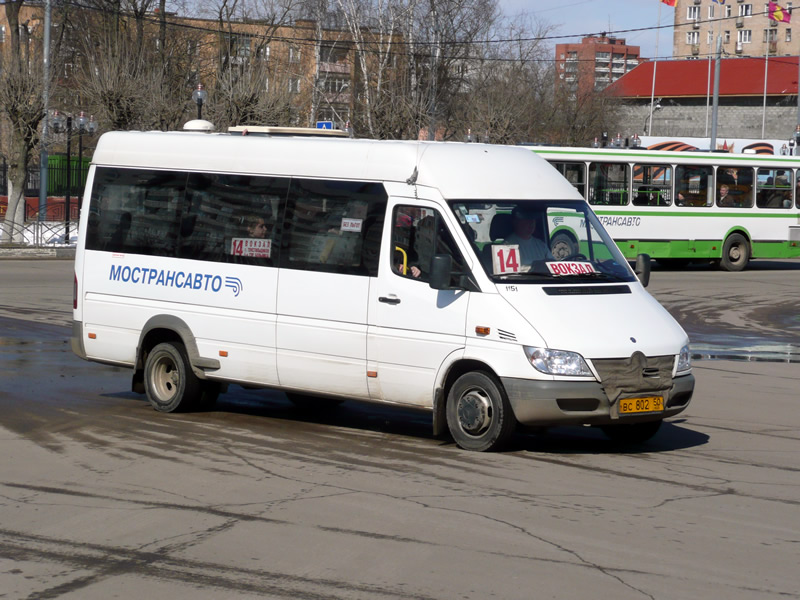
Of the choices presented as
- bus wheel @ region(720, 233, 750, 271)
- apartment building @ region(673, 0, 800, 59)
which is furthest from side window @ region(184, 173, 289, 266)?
apartment building @ region(673, 0, 800, 59)

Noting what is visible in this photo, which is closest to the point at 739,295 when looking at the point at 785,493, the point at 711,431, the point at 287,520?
the point at 711,431

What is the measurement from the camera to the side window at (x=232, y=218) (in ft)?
33.7

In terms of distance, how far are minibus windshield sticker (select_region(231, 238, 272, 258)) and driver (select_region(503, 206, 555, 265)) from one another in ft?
7.24

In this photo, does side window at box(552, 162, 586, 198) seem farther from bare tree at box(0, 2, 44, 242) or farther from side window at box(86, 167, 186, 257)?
side window at box(86, 167, 186, 257)

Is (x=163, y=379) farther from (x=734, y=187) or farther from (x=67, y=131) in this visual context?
(x=67, y=131)

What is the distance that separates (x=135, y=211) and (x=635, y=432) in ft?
16.6

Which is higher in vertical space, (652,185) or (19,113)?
(19,113)

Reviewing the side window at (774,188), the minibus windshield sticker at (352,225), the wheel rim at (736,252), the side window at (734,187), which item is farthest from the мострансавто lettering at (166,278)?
the side window at (774,188)

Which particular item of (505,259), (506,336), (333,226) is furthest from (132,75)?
(506,336)

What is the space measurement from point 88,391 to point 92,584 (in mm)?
6605

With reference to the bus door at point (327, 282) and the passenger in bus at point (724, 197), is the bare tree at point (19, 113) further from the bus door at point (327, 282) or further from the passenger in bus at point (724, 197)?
the bus door at point (327, 282)

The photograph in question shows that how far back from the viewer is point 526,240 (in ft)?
30.5

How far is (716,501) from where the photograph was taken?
7504mm

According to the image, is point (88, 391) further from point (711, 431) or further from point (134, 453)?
point (711, 431)
